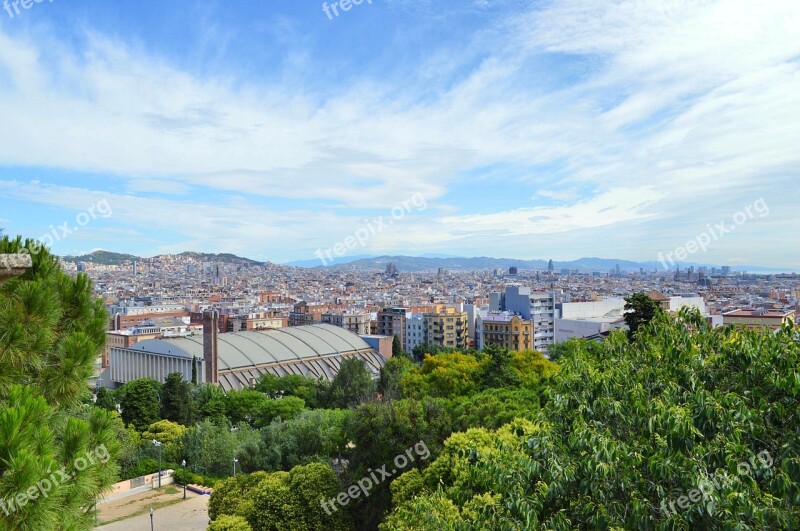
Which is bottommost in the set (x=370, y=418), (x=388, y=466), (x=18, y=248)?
(x=388, y=466)

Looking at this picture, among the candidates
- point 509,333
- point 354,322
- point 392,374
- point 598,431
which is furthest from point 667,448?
point 354,322

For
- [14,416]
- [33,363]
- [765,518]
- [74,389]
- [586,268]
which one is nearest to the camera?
[14,416]

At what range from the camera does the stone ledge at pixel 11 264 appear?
8.63ft

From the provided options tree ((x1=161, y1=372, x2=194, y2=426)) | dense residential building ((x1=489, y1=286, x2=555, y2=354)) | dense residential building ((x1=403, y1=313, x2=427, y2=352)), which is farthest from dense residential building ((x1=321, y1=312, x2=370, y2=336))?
tree ((x1=161, y1=372, x2=194, y2=426))

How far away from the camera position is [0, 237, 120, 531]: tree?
2.62 metres

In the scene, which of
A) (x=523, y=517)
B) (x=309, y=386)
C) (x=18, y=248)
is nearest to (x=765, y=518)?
(x=523, y=517)

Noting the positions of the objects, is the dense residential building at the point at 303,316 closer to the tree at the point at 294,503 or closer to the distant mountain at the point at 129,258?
the tree at the point at 294,503

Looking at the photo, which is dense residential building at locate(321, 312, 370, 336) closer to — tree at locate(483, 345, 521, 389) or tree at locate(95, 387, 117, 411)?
tree at locate(95, 387, 117, 411)

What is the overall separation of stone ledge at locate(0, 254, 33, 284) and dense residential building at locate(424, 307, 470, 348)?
41851 mm

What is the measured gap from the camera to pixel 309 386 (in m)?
24.6

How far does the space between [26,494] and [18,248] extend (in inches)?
69.2

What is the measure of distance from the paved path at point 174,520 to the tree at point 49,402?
920 cm

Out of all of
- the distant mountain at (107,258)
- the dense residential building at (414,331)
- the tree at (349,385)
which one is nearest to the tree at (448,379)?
the tree at (349,385)

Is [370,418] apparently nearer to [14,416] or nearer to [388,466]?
[388,466]
